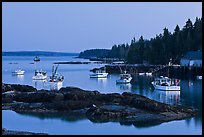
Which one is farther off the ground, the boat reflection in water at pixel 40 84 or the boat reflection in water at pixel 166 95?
the boat reflection in water at pixel 166 95

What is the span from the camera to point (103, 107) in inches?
1044

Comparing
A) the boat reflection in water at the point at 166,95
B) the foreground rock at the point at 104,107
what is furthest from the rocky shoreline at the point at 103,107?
the boat reflection in water at the point at 166,95

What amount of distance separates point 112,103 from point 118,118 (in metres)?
4.82

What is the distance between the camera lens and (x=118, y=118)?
77.4 ft

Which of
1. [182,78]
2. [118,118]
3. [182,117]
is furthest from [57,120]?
[182,78]

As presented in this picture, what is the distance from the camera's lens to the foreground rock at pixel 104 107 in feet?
78.0

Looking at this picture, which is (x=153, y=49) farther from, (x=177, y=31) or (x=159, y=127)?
(x=159, y=127)

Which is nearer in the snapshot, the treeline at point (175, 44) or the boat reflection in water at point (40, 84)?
the boat reflection in water at point (40, 84)

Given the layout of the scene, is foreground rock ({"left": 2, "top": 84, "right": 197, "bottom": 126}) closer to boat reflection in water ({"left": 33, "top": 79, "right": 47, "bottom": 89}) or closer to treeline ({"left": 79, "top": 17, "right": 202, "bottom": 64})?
boat reflection in water ({"left": 33, "top": 79, "right": 47, "bottom": 89})

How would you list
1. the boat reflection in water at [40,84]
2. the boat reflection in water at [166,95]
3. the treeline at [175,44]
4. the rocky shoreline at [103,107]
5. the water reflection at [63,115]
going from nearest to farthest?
the rocky shoreline at [103,107] → the water reflection at [63,115] → the boat reflection in water at [166,95] → the boat reflection in water at [40,84] → the treeline at [175,44]

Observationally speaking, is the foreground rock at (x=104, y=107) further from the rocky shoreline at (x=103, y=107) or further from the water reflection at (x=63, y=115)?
the water reflection at (x=63, y=115)

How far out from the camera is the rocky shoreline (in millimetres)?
23750

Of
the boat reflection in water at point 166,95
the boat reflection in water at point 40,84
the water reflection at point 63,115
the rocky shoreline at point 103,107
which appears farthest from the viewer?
the boat reflection in water at point 40,84

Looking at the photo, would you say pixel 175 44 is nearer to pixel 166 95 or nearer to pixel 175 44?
pixel 175 44
